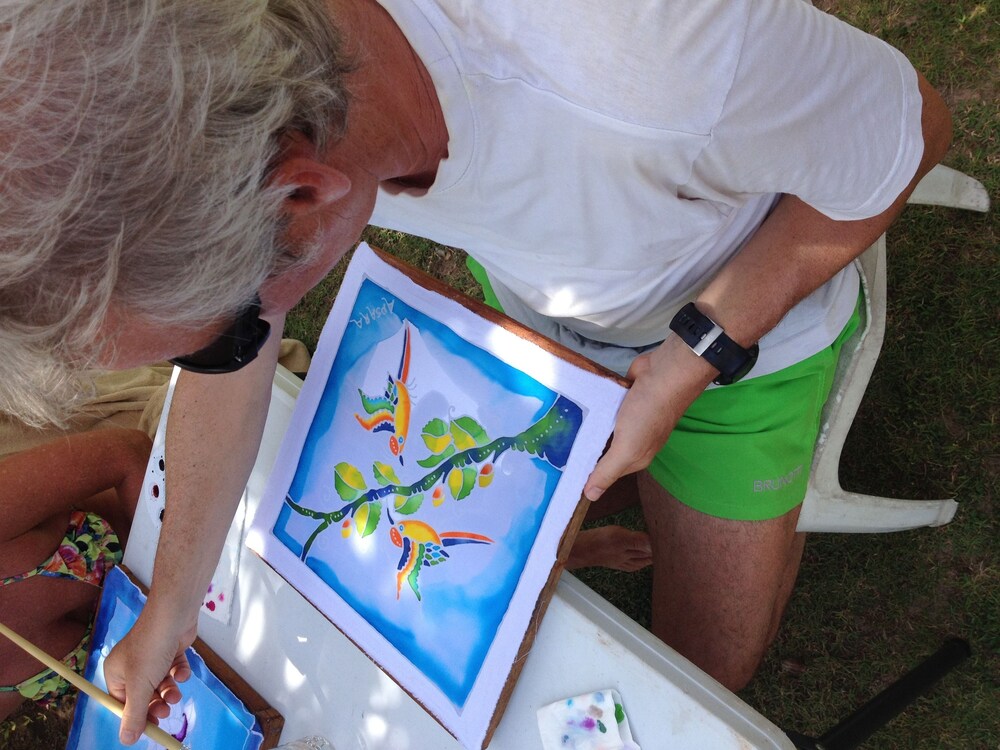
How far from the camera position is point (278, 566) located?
116 cm

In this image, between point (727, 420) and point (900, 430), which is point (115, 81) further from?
point (900, 430)

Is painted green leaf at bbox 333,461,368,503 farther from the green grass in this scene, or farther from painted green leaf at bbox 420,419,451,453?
the green grass

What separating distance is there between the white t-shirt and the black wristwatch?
0.07m

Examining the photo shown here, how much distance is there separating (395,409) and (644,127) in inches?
22.3

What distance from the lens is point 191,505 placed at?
1.12 m

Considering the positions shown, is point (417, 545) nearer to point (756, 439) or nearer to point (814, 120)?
point (756, 439)

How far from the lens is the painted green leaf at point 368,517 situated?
106 cm

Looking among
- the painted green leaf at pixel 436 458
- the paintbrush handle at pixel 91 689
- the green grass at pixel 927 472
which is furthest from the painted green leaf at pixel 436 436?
the green grass at pixel 927 472

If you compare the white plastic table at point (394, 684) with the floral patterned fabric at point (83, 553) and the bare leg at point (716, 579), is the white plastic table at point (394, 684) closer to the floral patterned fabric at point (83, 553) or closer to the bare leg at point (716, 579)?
the floral patterned fabric at point (83, 553)

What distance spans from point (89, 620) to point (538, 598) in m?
1.17

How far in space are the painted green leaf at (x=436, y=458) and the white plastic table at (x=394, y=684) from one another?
0.73 feet

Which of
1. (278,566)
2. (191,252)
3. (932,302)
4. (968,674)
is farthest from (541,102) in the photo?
(968,674)

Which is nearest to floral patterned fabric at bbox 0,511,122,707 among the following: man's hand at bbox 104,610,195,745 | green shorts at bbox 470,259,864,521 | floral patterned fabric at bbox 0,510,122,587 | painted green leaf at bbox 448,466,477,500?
→ floral patterned fabric at bbox 0,510,122,587

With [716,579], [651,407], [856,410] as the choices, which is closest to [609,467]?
[651,407]
